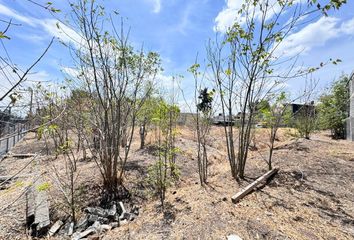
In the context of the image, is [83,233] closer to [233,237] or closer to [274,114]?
[233,237]

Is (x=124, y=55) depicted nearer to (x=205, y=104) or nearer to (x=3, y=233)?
(x=205, y=104)

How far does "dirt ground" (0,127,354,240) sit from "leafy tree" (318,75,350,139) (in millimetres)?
7334

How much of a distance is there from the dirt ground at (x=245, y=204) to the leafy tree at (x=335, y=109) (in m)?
7.33

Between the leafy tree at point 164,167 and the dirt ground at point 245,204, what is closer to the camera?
the dirt ground at point 245,204

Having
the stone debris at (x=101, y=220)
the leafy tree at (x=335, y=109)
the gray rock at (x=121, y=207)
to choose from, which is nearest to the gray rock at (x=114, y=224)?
the stone debris at (x=101, y=220)

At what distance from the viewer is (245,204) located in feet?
12.2

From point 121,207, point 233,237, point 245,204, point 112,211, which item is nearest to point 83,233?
point 112,211

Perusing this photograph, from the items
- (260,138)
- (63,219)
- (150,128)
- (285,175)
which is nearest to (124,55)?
(63,219)

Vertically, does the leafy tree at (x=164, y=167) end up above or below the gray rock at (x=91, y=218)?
above

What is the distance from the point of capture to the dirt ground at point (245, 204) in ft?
10.1

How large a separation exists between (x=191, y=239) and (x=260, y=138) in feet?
33.1

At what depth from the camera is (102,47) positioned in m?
4.77

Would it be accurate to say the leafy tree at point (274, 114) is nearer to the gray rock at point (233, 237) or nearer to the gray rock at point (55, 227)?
the gray rock at point (233, 237)

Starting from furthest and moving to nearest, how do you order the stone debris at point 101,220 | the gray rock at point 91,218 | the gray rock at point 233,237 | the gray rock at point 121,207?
the gray rock at point 121,207 → the gray rock at point 91,218 → the stone debris at point 101,220 → the gray rock at point 233,237
